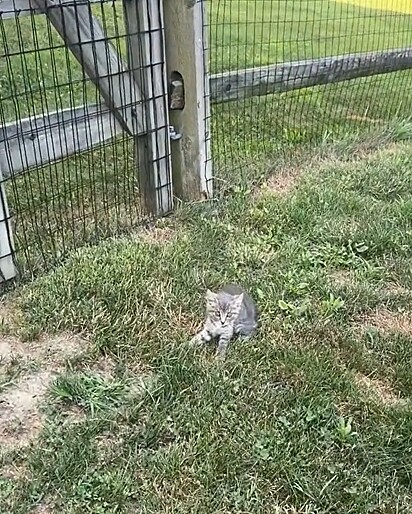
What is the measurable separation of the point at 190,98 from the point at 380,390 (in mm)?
2205

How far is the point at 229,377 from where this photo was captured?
271cm

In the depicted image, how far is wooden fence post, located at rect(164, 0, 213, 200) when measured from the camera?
12.6 feet

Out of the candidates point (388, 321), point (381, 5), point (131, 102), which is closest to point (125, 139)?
point (131, 102)

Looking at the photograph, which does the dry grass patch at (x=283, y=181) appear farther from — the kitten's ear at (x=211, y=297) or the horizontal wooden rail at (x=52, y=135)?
the kitten's ear at (x=211, y=297)

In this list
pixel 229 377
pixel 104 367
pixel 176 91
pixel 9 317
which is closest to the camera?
pixel 229 377

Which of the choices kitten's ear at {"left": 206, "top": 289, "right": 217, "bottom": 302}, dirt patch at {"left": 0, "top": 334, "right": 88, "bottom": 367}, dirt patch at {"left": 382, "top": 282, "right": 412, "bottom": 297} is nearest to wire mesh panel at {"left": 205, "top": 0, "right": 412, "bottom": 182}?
dirt patch at {"left": 382, "top": 282, "right": 412, "bottom": 297}

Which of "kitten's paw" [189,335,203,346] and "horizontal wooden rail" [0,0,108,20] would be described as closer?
"kitten's paw" [189,335,203,346]

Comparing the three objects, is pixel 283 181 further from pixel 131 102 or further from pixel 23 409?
pixel 23 409

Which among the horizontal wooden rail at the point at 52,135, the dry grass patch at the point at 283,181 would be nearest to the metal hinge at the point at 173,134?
the horizontal wooden rail at the point at 52,135

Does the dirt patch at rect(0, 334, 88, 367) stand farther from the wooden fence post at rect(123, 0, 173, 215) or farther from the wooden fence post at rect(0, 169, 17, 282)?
the wooden fence post at rect(123, 0, 173, 215)

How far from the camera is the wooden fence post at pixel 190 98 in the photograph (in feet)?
12.6

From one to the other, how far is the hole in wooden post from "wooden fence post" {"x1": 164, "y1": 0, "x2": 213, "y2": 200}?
0.01 m

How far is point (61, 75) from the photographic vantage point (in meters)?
6.39

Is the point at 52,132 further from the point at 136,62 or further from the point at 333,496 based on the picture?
the point at 333,496
